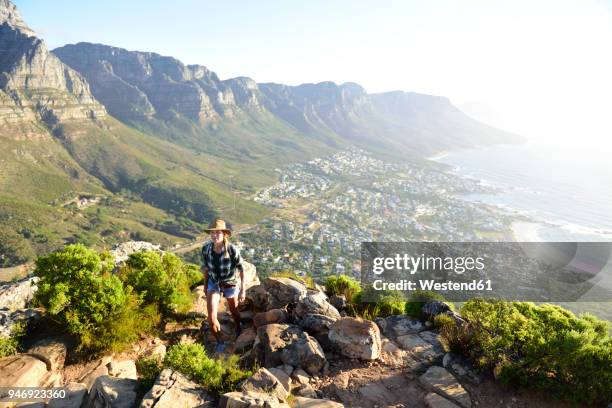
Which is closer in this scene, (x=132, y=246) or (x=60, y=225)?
(x=132, y=246)

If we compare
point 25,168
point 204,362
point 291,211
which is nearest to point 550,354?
point 204,362

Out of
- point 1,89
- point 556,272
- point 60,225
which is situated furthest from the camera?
point 1,89

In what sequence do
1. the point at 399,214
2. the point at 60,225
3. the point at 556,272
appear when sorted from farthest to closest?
the point at 399,214 < the point at 60,225 < the point at 556,272

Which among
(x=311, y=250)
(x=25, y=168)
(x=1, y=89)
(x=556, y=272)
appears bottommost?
(x=311, y=250)

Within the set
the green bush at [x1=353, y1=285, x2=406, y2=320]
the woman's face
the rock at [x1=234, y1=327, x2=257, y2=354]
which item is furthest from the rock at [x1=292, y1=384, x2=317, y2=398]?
the green bush at [x1=353, y1=285, x2=406, y2=320]

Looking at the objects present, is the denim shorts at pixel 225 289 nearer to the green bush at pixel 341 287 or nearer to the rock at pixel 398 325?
the rock at pixel 398 325

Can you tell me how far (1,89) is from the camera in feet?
464

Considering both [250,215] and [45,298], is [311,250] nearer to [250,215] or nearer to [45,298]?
[250,215]

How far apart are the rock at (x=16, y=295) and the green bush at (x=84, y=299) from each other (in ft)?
7.62

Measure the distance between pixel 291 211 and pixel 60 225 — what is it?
73323 millimetres

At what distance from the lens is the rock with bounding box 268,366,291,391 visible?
6.07 metres

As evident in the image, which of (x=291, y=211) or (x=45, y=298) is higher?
(x=45, y=298)

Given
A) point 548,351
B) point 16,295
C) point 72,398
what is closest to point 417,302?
point 548,351

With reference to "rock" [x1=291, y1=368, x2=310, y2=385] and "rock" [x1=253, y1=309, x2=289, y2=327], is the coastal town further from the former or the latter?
"rock" [x1=291, y1=368, x2=310, y2=385]
